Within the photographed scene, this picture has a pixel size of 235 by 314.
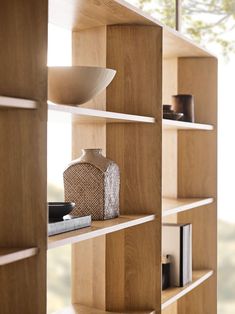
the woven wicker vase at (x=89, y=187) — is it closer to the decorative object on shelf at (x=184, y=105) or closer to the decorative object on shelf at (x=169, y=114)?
the decorative object on shelf at (x=169, y=114)

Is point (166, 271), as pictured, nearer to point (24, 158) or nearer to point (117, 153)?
point (117, 153)

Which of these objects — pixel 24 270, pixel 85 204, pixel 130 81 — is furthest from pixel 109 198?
pixel 24 270

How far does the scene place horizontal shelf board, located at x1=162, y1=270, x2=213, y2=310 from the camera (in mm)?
2920

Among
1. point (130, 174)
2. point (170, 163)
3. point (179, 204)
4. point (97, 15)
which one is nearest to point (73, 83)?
point (97, 15)

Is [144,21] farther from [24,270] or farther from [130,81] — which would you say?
[24,270]

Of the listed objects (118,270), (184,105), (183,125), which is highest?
(184,105)

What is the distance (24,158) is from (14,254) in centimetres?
29

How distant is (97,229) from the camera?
2.27 meters

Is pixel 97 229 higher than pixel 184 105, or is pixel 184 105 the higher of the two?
pixel 184 105

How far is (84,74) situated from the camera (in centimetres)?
230

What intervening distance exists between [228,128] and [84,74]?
204 centimetres

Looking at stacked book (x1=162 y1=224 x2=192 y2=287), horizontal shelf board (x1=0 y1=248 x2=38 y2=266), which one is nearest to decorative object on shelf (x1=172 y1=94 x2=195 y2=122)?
stacked book (x1=162 y1=224 x2=192 y2=287)

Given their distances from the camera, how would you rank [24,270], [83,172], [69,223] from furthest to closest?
[83,172] → [69,223] → [24,270]

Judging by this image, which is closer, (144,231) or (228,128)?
(144,231)
